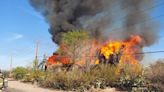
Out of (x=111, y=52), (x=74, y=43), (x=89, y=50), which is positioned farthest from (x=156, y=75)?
(x=74, y=43)

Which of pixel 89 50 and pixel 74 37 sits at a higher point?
pixel 74 37

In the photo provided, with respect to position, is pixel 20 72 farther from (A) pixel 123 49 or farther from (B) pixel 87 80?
(B) pixel 87 80

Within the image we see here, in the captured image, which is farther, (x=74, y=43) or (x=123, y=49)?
(x=74, y=43)

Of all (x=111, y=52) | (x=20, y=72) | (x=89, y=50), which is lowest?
(x=20, y=72)

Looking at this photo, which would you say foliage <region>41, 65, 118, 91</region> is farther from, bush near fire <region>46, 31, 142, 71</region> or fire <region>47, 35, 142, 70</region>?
bush near fire <region>46, 31, 142, 71</region>

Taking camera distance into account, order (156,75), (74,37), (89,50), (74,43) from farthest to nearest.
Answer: (74,37)
(89,50)
(74,43)
(156,75)

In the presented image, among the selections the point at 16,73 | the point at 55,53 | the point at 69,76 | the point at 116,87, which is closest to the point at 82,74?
the point at 69,76

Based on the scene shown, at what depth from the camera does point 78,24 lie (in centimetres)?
5753

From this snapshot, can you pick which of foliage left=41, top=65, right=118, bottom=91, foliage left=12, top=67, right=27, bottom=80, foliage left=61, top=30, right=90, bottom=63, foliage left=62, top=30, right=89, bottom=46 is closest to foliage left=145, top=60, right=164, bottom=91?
foliage left=41, top=65, right=118, bottom=91

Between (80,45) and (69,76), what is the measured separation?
59.6 ft

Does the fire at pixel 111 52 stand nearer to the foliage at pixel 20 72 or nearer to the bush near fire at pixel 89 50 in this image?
the bush near fire at pixel 89 50

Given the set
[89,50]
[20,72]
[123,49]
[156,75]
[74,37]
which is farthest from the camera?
[20,72]

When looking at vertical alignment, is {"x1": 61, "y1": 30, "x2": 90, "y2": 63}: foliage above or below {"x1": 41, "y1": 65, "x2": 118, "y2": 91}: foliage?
above

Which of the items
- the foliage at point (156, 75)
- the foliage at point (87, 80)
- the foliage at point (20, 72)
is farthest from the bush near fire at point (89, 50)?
the foliage at point (156, 75)
